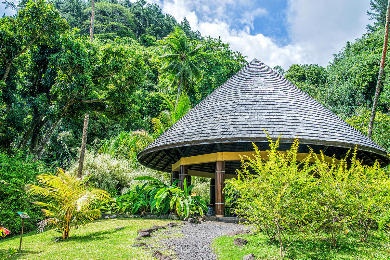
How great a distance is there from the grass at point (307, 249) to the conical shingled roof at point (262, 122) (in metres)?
3.10

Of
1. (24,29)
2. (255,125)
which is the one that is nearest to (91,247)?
(255,125)

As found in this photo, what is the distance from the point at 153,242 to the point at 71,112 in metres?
10.8

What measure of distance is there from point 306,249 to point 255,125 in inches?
170

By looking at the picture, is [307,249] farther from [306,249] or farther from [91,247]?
[91,247]

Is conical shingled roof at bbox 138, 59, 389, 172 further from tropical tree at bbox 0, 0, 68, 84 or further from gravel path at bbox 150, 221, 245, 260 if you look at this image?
tropical tree at bbox 0, 0, 68, 84

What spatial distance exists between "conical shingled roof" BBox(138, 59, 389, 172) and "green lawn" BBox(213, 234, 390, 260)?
10.2ft

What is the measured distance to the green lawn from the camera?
4.61 metres

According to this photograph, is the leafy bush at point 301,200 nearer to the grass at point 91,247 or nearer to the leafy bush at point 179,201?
the grass at point 91,247

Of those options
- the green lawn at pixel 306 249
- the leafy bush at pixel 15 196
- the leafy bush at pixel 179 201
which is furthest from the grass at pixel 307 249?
the leafy bush at pixel 15 196

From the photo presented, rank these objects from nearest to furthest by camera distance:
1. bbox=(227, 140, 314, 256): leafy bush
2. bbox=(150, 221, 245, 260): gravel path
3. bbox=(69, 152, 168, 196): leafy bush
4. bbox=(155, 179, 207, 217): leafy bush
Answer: bbox=(227, 140, 314, 256): leafy bush
bbox=(150, 221, 245, 260): gravel path
bbox=(155, 179, 207, 217): leafy bush
bbox=(69, 152, 168, 196): leafy bush

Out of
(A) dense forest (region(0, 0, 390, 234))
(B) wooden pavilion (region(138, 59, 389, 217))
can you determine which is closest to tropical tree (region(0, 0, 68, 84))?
(A) dense forest (region(0, 0, 390, 234))

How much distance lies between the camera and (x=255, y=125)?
8758mm

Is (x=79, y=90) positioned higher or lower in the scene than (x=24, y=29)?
lower

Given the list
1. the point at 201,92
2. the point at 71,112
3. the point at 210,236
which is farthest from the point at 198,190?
the point at 201,92
